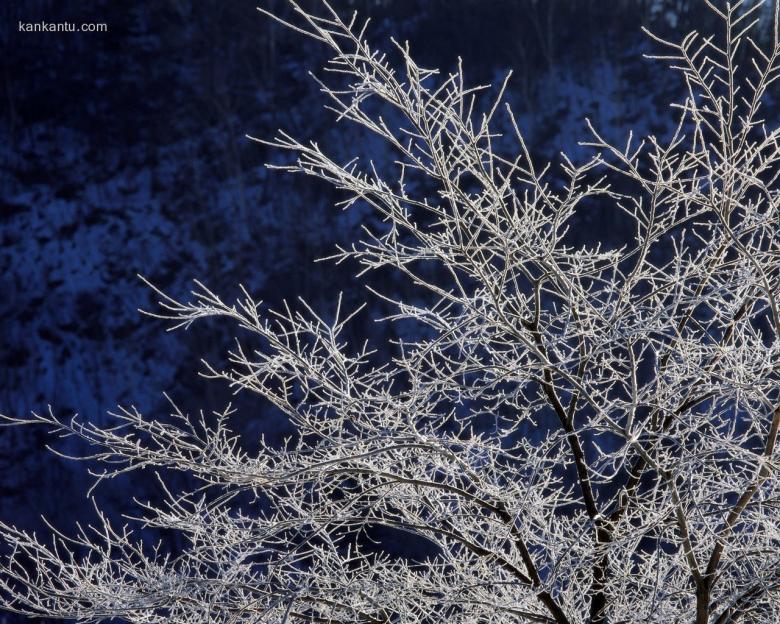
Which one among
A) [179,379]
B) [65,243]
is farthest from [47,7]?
[179,379]

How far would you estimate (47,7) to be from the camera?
542 inches

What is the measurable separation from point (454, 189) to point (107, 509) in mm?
10635

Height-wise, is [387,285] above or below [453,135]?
below

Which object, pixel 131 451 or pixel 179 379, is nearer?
pixel 131 451

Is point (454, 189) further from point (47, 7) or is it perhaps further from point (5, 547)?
point (47, 7)

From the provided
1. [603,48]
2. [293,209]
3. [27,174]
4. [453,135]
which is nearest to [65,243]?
[27,174]

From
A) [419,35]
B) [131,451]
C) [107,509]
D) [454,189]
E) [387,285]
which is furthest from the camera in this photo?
[419,35]

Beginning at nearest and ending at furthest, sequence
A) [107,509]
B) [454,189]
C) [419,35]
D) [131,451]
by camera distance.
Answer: [454,189]
[131,451]
[107,509]
[419,35]

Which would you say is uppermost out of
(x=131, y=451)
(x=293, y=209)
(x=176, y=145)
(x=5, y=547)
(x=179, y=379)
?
(x=131, y=451)

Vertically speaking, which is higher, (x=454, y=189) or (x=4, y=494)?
(x=454, y=189)

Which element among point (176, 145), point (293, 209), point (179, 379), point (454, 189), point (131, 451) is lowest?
point (179, 379)

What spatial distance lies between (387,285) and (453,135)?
10323 mm

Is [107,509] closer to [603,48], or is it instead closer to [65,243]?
[65,243]

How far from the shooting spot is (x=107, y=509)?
11.8m
